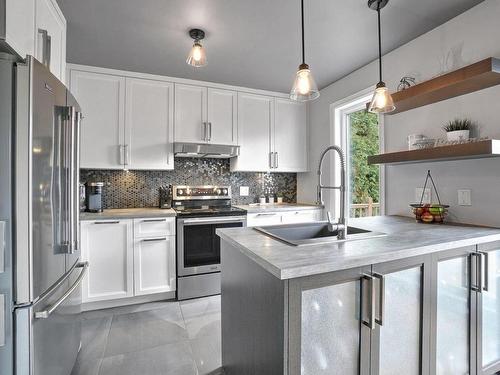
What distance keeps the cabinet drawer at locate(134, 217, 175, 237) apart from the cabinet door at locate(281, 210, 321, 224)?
1313 millimetres

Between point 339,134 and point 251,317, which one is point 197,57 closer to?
point 251,317

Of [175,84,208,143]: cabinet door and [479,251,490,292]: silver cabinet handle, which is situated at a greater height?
[175,84,208,143]: cabinet door

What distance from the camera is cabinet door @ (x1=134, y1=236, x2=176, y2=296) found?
264cm

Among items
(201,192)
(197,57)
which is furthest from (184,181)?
(197,57)

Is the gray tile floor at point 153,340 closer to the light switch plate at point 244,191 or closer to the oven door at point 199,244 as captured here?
the oven door at point 199,244

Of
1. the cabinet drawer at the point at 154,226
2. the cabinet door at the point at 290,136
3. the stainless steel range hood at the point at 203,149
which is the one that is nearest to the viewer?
the cabinet drawer at the point at 154,226

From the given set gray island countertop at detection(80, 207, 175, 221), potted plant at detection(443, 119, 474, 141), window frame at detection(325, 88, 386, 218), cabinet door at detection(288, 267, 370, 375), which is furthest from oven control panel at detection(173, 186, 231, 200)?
cabinet door at detection(288, 267, 370, 375)

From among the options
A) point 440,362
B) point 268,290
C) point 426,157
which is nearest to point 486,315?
point 440,362

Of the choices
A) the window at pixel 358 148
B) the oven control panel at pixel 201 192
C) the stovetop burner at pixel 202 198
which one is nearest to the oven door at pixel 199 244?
the stovetop burner at pixel 202 198

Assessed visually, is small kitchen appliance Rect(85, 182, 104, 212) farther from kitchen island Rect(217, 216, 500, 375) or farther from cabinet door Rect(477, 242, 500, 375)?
cabinet door Rect(477, 242, 500, 375)

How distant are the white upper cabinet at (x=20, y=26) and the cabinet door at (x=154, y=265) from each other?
177cm

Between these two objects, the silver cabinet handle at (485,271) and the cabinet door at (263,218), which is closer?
the silver cabinet handle at (485,271)

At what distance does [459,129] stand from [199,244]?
8.10 feet

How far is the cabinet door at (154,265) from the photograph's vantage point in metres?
2.64
